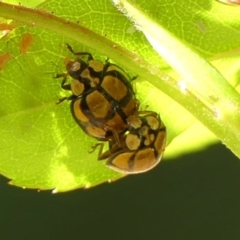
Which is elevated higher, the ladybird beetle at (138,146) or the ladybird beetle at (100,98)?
the ladybird beetle at (100,98)

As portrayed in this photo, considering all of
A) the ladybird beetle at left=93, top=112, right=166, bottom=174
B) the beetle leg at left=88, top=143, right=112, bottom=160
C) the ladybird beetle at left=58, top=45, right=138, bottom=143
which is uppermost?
the ladybird beetle at left=58, top=45, right=138, bottom=143

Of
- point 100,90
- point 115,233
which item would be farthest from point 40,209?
point 100,90

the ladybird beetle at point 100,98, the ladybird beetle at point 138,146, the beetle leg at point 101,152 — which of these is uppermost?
the ladybird beetle at point 100,98

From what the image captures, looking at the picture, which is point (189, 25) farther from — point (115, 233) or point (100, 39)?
point (115, 233)

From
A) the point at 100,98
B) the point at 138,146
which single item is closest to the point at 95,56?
the point at 100,98

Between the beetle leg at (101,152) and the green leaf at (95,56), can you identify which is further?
the beetle leg at (101,152)

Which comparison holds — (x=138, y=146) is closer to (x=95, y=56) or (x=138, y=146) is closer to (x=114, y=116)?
(x=114, y=116)
